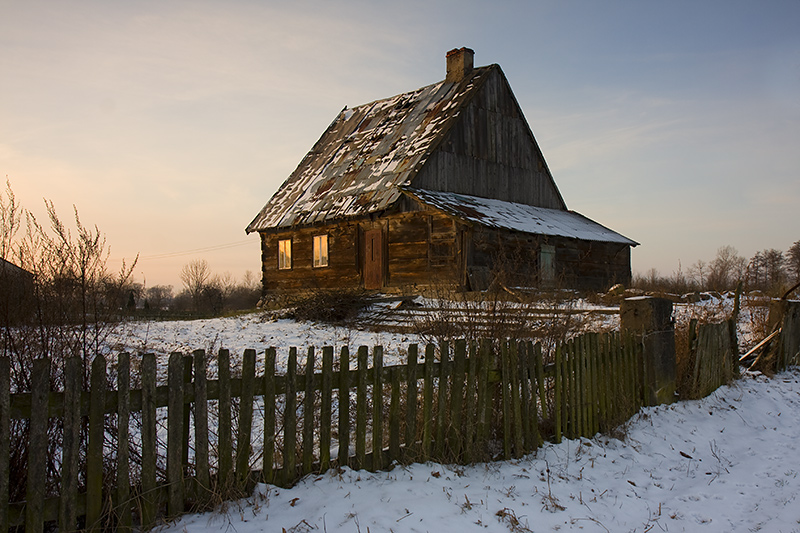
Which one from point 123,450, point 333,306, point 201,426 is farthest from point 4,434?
point 333,306

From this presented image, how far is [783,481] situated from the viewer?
546cm

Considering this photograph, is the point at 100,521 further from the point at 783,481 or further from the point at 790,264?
the point at 790,264

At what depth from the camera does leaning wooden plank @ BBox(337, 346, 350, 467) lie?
433cm

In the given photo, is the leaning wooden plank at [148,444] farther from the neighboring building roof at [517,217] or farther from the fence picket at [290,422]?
the neighboring building roof at [517,217]

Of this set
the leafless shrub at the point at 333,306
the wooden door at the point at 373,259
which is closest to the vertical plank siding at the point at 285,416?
the leafless shrub at the point at 333,306

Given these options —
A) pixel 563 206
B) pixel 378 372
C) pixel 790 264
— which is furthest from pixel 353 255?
pixel 790 264

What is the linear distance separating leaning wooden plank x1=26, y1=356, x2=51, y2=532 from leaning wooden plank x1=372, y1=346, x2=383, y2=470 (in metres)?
2.16

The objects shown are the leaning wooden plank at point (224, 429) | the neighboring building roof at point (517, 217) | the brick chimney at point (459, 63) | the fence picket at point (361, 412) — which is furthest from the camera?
the brick chimney at point (459, 63)

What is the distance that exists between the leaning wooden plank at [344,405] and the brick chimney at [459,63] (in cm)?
2010

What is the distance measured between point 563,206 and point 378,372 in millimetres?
21930

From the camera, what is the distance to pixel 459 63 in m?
22.8

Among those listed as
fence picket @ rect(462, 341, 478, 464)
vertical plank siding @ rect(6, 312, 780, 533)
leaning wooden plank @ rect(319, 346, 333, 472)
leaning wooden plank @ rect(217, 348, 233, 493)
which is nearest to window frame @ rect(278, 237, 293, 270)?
vertical plank siding @ rect(6, 312, 780, 533)

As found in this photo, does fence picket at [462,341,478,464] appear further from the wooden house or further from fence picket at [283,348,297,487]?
the wooden house

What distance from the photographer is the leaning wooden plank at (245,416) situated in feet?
12.8
